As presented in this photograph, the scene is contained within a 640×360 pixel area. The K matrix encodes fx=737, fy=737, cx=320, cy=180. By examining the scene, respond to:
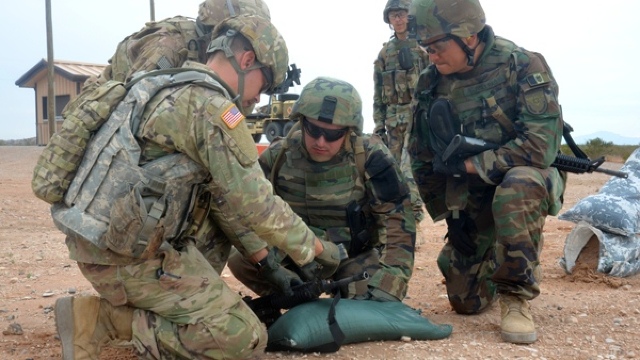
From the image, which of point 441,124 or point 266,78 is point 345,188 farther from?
point 266,78

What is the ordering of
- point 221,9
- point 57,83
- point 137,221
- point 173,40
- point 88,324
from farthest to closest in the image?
point 57,83
point 221,9
point 173,40
point 88,324
point 137,221

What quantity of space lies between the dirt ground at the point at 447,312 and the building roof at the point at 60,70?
17.0m

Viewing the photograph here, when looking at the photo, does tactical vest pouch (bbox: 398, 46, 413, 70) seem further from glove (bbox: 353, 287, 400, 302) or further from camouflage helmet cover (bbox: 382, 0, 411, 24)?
glove (bbox: 353, 287, 400, 302)

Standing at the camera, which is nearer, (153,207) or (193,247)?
(153,207)

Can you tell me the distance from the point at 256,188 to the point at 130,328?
2.70 ft

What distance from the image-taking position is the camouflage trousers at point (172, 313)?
299 cm

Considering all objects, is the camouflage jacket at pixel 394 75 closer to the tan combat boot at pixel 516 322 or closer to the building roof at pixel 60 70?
the tan combat boot at pixel 516 322

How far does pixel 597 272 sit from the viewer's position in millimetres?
4945

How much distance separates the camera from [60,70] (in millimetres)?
22891

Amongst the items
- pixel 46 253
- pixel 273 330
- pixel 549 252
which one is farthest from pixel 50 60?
pixel 273 330

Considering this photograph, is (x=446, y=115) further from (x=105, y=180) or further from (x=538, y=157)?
(x=105, y=180)

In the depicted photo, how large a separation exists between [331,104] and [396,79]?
147 inches

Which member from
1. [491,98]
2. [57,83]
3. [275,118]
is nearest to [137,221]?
[491,98]

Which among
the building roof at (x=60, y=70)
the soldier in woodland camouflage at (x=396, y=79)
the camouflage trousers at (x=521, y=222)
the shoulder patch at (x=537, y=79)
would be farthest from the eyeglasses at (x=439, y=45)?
the building roof at (x=60, y=70)
